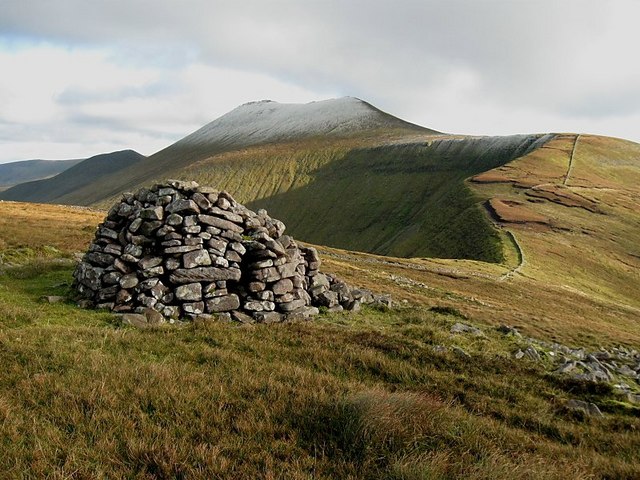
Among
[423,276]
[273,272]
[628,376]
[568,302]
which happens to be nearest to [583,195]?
[568,302]

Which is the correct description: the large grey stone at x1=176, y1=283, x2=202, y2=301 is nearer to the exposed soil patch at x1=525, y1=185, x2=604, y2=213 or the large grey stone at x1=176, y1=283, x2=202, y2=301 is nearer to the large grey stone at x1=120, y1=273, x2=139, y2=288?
the large grey stone at x1=120, y1=273, x2=139, y2=288

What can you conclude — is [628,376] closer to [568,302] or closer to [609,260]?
[568,302]

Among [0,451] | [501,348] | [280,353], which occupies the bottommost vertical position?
[501,348]

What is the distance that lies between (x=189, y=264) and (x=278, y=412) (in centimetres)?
1032

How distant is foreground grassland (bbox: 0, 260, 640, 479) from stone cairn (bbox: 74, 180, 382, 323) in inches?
125

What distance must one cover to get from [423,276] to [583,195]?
7223 centimetres

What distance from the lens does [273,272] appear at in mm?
17625

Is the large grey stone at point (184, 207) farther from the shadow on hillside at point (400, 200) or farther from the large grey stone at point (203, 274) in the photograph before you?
the shadow on hillside at point (400, 200)

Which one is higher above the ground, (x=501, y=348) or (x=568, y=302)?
(x=501, y=348)

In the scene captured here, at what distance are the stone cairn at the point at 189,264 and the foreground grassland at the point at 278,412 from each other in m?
3.17

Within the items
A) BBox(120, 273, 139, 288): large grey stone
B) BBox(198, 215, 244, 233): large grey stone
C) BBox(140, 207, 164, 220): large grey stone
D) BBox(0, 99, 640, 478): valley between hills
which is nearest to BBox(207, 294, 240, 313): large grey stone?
BBox(0, 99, 640, 478): valley between hills

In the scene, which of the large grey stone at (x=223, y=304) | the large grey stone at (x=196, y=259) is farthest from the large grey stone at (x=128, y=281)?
the large grey stone at (x=223, y=304)

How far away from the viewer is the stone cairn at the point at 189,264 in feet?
53.0

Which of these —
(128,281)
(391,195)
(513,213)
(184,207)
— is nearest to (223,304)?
(128,281)
